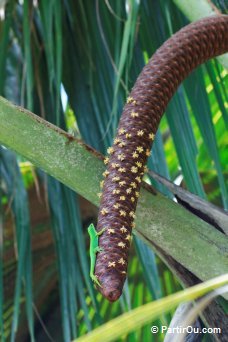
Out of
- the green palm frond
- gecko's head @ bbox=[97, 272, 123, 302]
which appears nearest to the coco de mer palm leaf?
gecko's head @ bbox=[97, 272, 123, 302]

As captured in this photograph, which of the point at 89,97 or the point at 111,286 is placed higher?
the point at 111,286

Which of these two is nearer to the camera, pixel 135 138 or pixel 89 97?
pixel 135 138

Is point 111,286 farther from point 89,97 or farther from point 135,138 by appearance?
point 89,97

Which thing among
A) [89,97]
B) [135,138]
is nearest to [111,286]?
[135,138]

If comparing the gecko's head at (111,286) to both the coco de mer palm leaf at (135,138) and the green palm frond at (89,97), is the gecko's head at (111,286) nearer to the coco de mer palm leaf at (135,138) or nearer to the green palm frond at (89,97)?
the coco de mer palm leaf at (135,138)

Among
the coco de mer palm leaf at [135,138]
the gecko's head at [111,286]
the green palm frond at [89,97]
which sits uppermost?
the coco de mer palm leaf at [135,138]

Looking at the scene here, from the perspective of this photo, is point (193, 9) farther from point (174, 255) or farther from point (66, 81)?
point (66, 81)

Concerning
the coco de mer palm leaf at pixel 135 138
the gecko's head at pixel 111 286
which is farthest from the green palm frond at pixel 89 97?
the gecko's head at pixel 111 286

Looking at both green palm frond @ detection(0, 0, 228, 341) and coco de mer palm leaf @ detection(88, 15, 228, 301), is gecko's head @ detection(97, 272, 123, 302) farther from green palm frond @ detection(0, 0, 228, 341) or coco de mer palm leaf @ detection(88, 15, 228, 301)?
green palm frond @ detection(0, 0, 228, 341)
